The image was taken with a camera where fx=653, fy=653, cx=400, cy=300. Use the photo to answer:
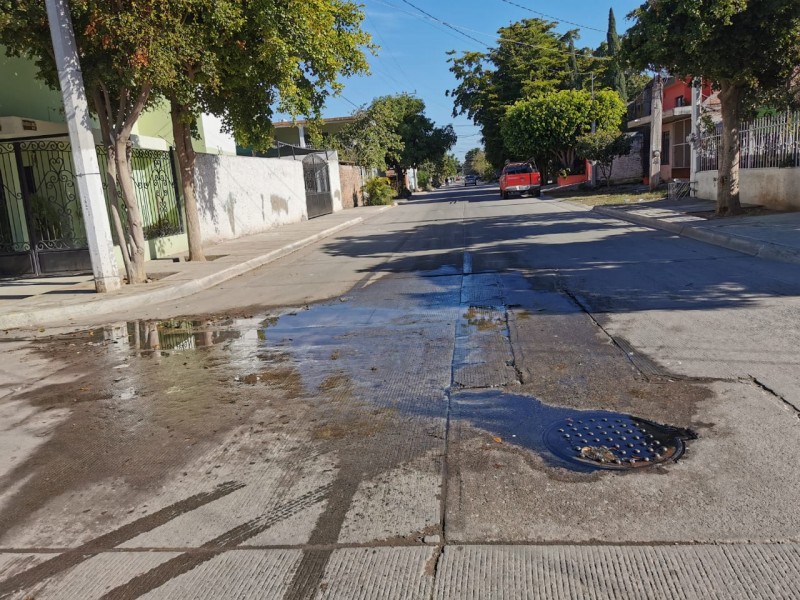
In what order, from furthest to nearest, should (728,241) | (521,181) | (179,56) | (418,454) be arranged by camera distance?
(521,181), (728,241), (179,56), (418,454)

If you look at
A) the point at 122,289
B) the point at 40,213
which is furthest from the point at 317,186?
the point at 122,289

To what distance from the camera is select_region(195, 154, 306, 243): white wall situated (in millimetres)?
18609

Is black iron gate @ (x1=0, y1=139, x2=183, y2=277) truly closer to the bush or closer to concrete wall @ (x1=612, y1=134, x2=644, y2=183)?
the bush

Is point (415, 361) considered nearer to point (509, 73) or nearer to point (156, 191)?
point (156, 191)

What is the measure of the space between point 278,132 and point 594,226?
33.8 m

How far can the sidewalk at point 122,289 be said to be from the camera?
9.54m

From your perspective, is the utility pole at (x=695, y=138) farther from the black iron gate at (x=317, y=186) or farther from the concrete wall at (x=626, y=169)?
the concrete wall at (x=626, y=169)

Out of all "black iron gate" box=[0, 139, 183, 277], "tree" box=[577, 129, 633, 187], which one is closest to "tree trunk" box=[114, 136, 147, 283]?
"black iron gate" box=[0, 139, 183, 277]

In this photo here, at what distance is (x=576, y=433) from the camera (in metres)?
4.06

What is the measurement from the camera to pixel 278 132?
152 feet

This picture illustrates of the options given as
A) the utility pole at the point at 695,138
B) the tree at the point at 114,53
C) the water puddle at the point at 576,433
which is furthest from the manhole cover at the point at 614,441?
the utility pole at the point at 695,138

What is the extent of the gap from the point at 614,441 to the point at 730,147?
1436cm

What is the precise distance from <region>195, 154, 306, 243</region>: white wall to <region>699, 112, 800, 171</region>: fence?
15.1 metres

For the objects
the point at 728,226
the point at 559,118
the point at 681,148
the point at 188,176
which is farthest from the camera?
the point at 559,118
